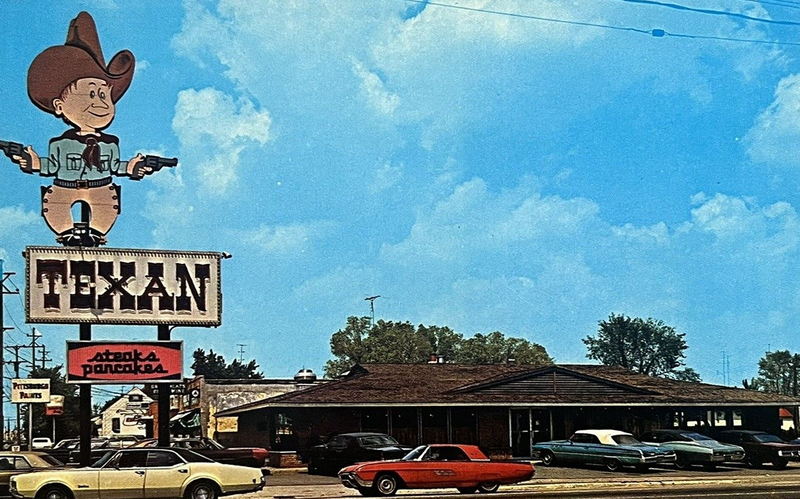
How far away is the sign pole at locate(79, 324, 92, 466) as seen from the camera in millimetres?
29141

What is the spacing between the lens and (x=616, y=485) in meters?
31.0

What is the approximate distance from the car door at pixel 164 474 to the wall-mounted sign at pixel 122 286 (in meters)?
7.56

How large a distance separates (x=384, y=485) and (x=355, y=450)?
7.58 meters

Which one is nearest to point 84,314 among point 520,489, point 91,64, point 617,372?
point 91,64

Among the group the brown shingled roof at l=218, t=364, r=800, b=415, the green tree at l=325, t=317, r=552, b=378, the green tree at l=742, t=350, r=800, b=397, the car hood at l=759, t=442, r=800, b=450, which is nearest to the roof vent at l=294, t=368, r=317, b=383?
the brown shingled roof at l=218, t=364, r=800, b=415

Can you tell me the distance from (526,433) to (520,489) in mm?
17396

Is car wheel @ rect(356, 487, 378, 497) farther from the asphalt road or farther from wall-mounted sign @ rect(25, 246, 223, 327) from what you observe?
Answer: wall-mounted sign @ rect(25, 246, 223, 327)

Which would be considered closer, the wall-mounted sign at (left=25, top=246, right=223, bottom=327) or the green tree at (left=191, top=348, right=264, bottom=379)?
the wall-mounted sign at (left=25, top=246, right=223, bottom=327)

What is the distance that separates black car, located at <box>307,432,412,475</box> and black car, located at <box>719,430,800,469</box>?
47.5 ft

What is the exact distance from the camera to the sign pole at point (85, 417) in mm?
Result: 29141

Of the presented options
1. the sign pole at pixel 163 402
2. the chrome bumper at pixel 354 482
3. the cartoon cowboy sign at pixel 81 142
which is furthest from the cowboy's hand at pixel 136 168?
the chrome bumper at pixel 354 482

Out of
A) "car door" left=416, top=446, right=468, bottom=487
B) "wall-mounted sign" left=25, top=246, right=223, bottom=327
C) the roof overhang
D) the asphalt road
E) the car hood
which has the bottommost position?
the asphalt road

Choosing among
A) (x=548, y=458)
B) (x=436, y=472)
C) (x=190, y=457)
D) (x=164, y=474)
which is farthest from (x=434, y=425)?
(x=164, y=474)

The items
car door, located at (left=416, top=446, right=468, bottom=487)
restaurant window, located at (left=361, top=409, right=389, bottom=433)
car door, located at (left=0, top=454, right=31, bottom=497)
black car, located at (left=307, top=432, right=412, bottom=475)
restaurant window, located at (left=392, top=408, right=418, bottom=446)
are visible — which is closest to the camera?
car door, located at (left=0, top=454, right=31, bottom=497)
